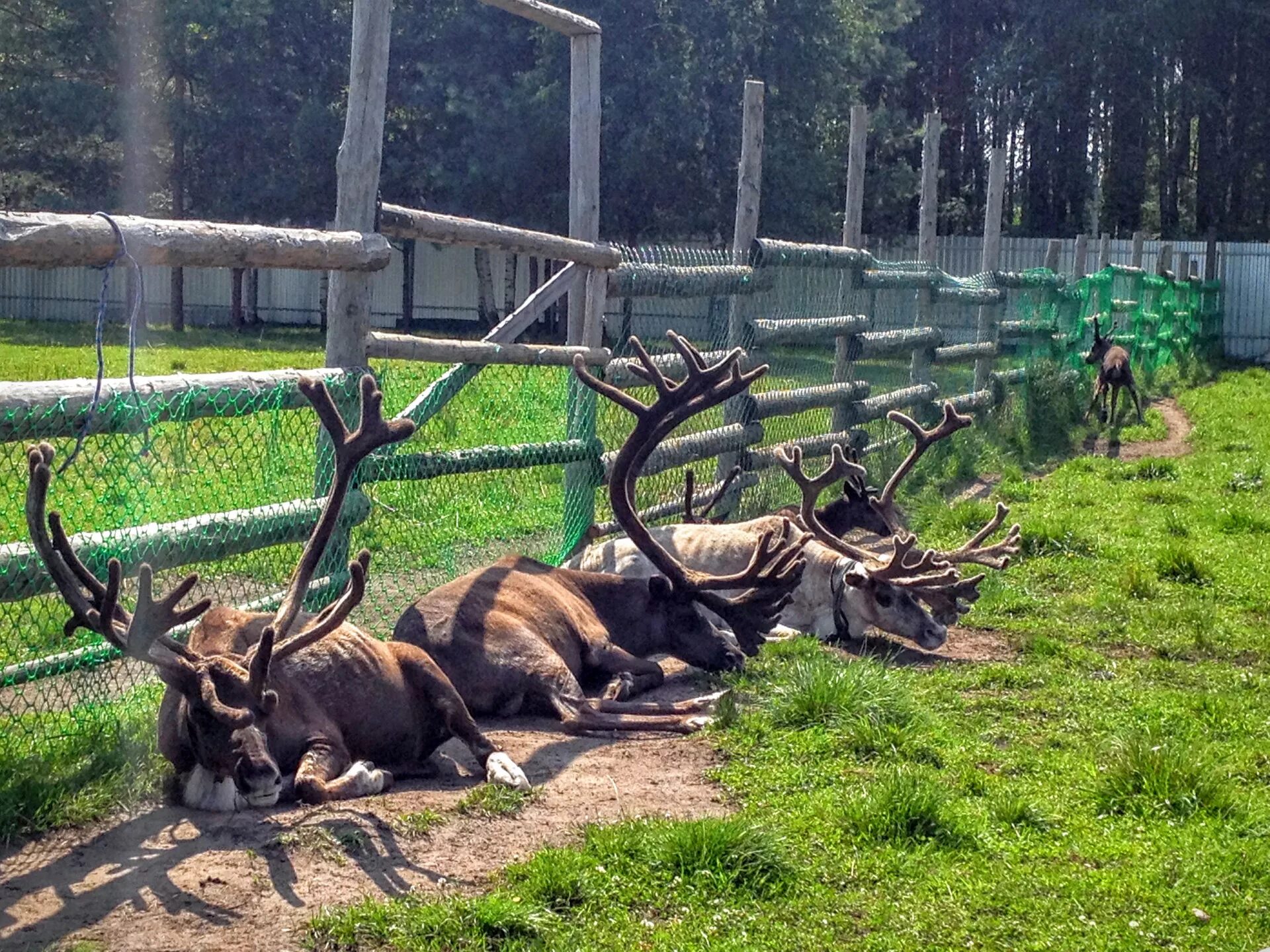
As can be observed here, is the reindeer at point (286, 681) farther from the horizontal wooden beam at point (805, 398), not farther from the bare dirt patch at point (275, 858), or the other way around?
the horizontal wooden beam at point (805, 398)

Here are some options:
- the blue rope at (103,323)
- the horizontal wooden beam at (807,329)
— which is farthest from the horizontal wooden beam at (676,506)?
the blue rope at (103,323)

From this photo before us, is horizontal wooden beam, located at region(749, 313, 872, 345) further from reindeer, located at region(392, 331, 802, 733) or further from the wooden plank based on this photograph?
reindeer, located at region(392, 331, 802, 733)

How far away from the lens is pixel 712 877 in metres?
4.59

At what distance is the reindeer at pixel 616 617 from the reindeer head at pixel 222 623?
1.21 m

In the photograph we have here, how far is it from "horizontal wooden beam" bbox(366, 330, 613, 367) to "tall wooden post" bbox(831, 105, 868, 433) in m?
4.48

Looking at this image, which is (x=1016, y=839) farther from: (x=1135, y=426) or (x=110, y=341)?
(x=110, y=341)

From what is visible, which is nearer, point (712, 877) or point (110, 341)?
point (712, 877)

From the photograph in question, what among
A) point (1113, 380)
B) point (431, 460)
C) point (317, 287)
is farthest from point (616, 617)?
point (317, 287)

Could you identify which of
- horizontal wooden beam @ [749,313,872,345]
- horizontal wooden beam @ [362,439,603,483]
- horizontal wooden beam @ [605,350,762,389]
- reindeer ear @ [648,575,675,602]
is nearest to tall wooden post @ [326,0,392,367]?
horizontal wooden beam @ [362,439,603,483]

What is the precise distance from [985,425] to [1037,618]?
7.53 m

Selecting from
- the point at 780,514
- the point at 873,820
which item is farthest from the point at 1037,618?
the point at 873,820

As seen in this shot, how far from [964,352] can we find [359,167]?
10.3 meters

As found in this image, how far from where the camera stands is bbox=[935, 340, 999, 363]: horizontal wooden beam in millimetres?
15047

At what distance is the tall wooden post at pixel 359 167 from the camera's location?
248 inches
